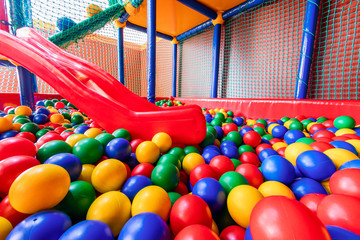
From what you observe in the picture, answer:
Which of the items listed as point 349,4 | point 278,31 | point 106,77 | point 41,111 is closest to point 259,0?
point 278,31

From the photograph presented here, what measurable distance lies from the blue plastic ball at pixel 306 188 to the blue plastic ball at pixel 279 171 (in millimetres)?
29

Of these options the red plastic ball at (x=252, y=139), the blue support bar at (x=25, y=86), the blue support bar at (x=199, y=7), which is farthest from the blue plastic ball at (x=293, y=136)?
the blue support bar at (x=199, y=7)

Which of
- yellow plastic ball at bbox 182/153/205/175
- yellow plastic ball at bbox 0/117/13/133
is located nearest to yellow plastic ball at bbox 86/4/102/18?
yellow plastic ball at bbox 0/117/13/133

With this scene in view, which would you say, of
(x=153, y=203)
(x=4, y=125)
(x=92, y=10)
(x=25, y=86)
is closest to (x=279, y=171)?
(x=153, y=203)

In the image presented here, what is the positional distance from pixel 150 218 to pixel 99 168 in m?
0.28

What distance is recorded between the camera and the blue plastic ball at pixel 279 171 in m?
0.56

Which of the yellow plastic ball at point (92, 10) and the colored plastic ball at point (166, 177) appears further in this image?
the yellow plastic ball at point (92, 10)

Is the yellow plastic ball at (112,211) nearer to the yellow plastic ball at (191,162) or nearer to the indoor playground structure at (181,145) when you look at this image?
the indoor playground structure at (181,145)

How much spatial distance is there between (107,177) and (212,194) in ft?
1.00

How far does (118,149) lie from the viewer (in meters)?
0.67

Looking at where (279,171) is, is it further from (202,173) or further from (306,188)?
(202,173)

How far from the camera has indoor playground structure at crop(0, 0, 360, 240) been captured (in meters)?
0.35

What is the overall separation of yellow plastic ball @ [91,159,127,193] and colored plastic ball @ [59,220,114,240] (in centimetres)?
20

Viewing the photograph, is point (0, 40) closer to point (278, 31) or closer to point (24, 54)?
point (24, 54)
